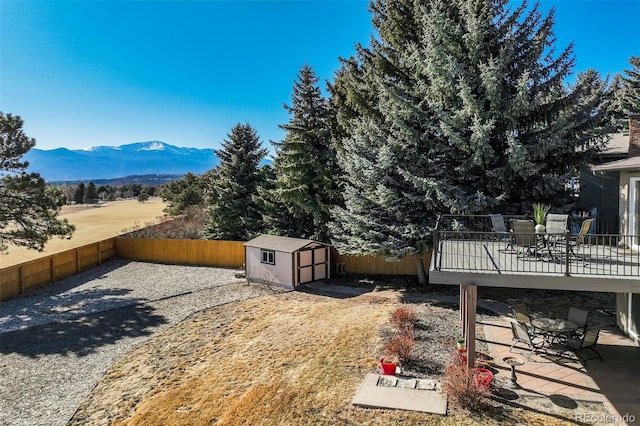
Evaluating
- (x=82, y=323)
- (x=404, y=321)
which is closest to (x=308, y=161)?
(x=404, y=321)

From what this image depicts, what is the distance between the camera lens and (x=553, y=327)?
30.0 ft

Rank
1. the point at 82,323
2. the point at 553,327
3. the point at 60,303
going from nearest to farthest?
the point at 553,327, the point at 82,323, the point at 60,303

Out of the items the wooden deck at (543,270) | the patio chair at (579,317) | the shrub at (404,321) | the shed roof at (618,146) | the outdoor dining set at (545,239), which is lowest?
the shrub at (404,321)

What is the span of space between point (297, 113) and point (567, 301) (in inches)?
653

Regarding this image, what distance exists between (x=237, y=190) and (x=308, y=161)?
7.55m

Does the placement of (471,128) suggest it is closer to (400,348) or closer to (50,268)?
(400,348)

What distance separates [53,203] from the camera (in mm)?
18844

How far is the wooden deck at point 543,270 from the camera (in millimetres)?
7395

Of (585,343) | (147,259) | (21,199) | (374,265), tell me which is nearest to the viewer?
(585,343)

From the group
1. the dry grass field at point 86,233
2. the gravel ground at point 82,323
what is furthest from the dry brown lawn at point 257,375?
the dry grass field at point 86,233

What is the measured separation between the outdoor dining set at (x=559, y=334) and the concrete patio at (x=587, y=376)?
0.17 m

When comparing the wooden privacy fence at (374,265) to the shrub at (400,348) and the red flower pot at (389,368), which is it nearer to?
the shrub at (400,348)

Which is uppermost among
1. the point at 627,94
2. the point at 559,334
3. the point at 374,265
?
the point at 627,94

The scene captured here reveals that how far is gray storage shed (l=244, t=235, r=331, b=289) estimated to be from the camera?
19.1 meters
